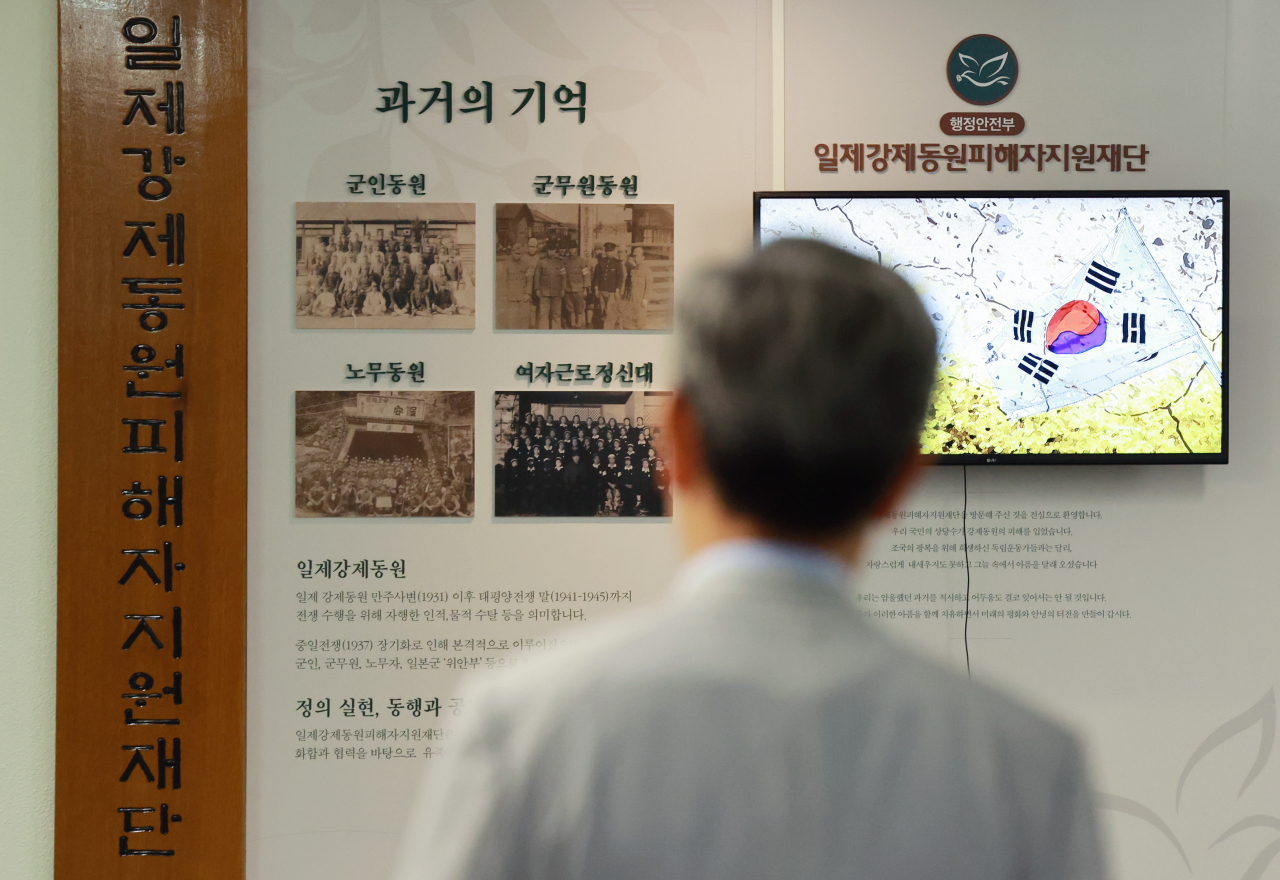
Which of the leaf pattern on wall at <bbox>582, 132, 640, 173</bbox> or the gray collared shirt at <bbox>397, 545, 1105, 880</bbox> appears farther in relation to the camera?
the leaf pattern on wall at <bbox>582, 132, 640, 173</bbox>

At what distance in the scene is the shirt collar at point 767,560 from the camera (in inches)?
25.4

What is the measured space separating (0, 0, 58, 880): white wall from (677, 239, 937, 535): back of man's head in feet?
7.30

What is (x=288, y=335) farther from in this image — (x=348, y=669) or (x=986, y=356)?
(x=986, y=356)

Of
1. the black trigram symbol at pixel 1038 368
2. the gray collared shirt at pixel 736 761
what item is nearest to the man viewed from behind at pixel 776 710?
the gray collared shirt at pixel 736 761

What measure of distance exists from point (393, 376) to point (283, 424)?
0.98ft

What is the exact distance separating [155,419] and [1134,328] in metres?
2.40

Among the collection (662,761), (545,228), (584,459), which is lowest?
(662,761)

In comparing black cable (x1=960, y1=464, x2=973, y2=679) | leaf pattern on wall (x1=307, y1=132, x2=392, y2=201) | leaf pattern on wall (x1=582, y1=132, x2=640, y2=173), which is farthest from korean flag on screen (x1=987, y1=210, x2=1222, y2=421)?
leaf pattern on wall (x1=307, y1=132, x2=392, y2=201)

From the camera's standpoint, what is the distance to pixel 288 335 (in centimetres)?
227

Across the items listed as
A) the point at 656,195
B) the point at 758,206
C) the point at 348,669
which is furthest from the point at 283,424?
the point at 758,206

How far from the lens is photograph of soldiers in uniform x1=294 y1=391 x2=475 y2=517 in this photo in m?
2.26

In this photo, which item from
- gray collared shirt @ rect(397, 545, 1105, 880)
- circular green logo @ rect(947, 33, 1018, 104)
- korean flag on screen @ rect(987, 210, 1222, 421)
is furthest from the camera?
circular green logo @ rect(947, 33, 1018, 104)

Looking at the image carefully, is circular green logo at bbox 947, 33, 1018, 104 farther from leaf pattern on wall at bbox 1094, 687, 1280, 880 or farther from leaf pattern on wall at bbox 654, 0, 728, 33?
leaf pattern on wall at bbox 1094, 687, 1280, 880

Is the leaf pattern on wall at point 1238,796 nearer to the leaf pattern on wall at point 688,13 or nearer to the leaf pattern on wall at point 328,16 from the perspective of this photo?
the leaf pattern on wall at point 688,13
